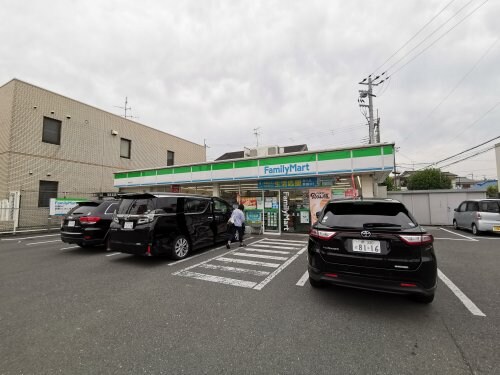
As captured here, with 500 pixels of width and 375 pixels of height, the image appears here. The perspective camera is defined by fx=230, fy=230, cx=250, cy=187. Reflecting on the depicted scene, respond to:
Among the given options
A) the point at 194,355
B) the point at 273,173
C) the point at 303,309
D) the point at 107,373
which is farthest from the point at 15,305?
the point at 273,173

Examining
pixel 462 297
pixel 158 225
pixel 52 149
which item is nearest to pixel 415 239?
pixel 462 297

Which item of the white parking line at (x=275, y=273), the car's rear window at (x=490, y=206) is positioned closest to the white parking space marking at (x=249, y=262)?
the white parking line at (x=275, y=273)

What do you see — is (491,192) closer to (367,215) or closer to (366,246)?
(367,215)

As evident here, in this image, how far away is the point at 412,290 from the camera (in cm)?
294

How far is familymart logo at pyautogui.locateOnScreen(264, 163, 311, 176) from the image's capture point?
995 cm

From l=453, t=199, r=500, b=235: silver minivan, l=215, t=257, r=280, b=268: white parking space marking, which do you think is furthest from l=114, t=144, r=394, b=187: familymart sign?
l=453, t=199, r=500, b=235: silver minivan

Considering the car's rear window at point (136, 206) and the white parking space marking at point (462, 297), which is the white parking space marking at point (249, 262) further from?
the white parking space marking at point (462, 297)

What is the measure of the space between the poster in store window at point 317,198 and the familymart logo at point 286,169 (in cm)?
116

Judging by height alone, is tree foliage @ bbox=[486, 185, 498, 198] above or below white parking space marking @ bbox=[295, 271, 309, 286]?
above

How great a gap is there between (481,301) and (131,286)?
19.4 feet

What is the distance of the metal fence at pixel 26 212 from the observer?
1159 centimetres

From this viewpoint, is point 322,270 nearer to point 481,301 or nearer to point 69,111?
point 481,301

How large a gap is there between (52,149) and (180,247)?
45.7 feet

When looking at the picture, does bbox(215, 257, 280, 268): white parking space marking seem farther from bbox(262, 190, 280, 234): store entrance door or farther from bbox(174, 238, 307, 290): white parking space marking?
bbox(262, 190, 280, 234): store entrance door
